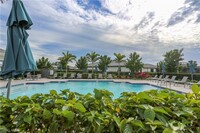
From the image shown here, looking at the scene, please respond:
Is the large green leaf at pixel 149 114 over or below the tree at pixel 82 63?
below

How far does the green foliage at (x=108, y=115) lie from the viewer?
146cm

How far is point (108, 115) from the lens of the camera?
162 centimetres

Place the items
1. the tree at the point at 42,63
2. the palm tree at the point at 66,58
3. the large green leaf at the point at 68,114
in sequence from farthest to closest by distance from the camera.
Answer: the palm tree at the point at 66,58 < the tree at the point at 42,63 < the large green leaf at the point at 68,114

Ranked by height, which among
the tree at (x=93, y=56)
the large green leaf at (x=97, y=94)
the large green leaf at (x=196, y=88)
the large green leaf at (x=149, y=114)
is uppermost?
the tree at (x=93, y=56)

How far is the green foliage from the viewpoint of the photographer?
146 cm

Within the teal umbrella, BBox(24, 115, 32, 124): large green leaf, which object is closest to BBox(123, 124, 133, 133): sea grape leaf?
BBox(24, 115, 32, 124): large green leaf

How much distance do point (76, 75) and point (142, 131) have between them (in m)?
32.5

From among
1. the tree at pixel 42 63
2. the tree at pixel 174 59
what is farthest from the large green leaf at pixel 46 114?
the tree at pixel 42 63

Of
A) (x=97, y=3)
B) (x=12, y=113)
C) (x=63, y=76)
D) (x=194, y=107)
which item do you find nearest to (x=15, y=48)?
(x=12, y=113)

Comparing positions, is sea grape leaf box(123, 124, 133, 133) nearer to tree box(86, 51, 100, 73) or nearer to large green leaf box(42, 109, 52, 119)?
large green leaf box(42, 109, 52, 119)

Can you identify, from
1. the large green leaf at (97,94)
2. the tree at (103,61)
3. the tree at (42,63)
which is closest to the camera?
the large green leaf at (97,94)

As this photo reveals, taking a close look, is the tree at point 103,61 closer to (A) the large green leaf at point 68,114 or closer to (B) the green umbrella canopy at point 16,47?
(B) the green umbrella canopy at point 16,47

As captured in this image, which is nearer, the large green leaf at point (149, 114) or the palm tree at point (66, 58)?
the large green leaf at point (149, 114)

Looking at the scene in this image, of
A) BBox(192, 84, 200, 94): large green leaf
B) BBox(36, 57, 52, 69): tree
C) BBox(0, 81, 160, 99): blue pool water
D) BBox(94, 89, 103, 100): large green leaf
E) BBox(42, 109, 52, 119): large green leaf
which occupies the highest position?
BBox(36, 57, 52, 69): tree
